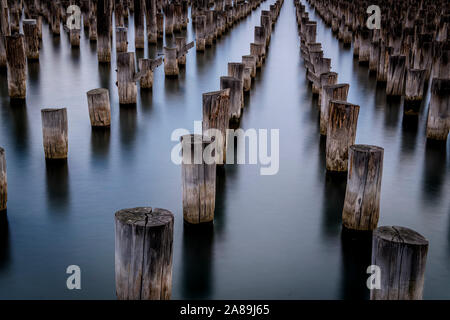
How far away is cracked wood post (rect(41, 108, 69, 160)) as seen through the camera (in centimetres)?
671

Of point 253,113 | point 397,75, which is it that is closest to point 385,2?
point 397,75

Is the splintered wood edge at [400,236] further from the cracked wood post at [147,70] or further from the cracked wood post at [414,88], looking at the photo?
the cracked wood post at [147,70]

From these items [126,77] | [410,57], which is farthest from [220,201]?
[410,57]

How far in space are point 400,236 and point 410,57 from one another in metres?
9.21

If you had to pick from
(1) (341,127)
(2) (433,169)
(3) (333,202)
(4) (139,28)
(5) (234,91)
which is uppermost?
(4) (139,28)

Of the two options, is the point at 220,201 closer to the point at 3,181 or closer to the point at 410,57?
the point at 3,181

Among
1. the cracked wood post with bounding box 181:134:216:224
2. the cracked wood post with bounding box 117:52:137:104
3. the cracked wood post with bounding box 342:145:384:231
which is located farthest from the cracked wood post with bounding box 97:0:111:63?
the cracked wood post with bounding box 342:145:384:231

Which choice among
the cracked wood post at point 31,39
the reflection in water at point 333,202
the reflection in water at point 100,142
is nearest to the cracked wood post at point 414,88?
the reflection in water at point 333,202

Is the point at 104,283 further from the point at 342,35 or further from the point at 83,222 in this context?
the point at 342,35

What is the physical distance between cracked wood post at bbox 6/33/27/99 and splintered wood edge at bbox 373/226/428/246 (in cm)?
754

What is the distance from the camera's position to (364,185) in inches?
202

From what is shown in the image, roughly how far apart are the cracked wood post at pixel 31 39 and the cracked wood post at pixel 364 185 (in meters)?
8.92

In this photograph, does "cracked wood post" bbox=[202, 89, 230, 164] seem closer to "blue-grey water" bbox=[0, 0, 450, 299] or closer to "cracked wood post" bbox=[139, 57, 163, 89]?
"blue-grey water" bbox=[0, 0, 450, 299]
